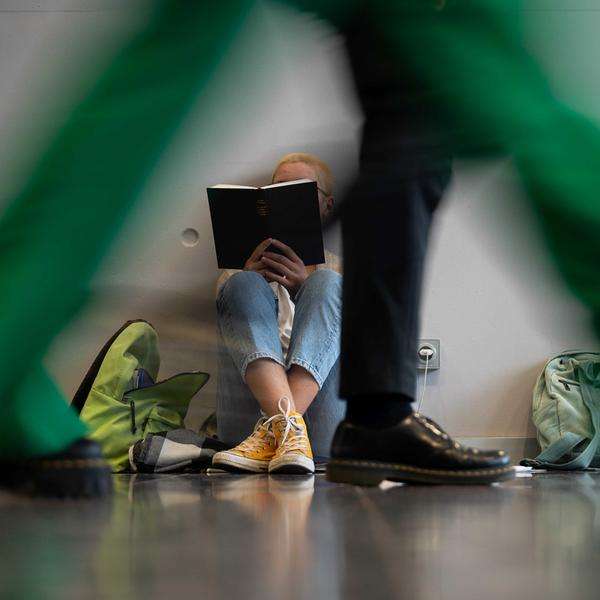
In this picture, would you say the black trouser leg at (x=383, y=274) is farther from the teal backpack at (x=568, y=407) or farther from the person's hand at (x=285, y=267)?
the teal backpack at (x=568, y=407)

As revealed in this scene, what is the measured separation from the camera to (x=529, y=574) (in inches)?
21.7

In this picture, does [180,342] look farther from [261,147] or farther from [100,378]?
[261,147]

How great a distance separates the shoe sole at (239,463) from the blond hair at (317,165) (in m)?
0.93

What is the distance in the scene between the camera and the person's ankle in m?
1.15

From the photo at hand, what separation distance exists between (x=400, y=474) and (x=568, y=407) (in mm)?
1818

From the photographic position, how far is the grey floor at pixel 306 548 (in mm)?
502

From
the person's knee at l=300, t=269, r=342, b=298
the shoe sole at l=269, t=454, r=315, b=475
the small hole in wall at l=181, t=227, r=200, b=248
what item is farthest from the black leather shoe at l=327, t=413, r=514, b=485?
the small hole in wall at l=181, t=227, r=200, b=248

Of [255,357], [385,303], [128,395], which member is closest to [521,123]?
[385,303]

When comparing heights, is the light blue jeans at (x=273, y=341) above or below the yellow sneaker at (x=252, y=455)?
above

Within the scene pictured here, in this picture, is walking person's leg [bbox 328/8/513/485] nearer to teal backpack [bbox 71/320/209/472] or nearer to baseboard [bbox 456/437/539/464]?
teal backpack [bbox 71/320/209/472]

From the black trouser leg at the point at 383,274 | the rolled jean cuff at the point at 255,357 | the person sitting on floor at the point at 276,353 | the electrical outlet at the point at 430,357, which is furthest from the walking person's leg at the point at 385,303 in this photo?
the electrical outlet at the point at 430,357

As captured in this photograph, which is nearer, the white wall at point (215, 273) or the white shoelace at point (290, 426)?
the white shoelace at point (290, 426)

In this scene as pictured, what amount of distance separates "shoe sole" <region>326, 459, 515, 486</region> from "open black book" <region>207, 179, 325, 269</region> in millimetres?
1130

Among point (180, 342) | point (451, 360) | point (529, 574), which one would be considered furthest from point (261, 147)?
point (529, 574)
